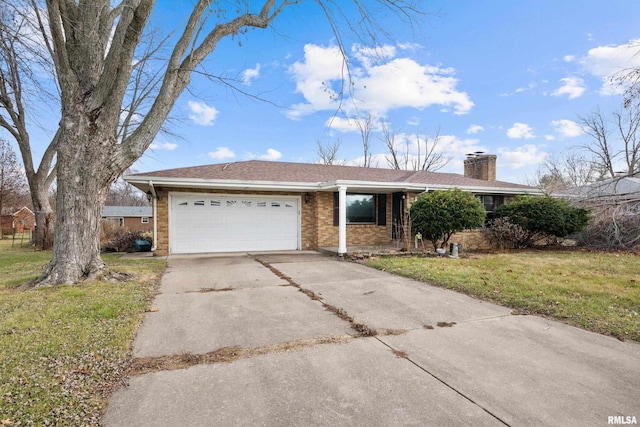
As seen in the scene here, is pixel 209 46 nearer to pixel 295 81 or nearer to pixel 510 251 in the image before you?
pixel 295 81

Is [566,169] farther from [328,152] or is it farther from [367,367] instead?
[367,367]

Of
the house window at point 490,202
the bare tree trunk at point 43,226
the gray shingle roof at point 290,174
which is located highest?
the gray shingle roof at point 290,174

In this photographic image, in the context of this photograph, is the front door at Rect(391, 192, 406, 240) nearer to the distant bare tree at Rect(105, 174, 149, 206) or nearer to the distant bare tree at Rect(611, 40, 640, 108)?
the distant bare tree at Rect(611, 40, 640, 108)

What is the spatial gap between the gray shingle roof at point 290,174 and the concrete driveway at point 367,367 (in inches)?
248

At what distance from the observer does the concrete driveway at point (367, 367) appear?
89.6 inches

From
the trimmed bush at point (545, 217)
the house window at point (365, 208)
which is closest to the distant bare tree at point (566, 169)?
the trimmed bush at point (545, 217)

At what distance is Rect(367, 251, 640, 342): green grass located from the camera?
14.4ft

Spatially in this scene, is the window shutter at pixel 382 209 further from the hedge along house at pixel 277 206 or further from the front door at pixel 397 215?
the front door at pixel 397 215

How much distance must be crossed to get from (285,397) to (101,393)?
4.64 feet

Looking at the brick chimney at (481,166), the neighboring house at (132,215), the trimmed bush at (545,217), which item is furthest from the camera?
the neighboring house at (132,215)

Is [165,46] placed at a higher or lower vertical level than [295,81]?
higher

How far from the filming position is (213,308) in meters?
4.84

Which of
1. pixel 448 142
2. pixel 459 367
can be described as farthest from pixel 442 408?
pixel 448 142

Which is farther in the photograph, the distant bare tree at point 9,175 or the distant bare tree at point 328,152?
the distant bare tree at point 328,152
